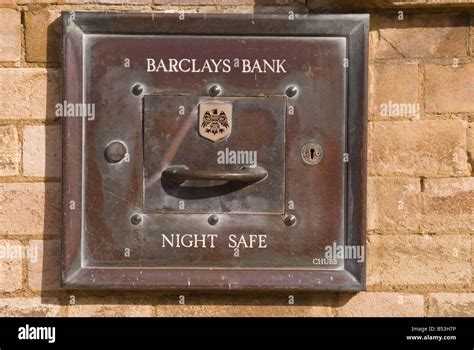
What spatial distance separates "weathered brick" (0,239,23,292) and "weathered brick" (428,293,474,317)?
1.70 meters

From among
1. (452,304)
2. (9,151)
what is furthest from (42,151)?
(452,304)

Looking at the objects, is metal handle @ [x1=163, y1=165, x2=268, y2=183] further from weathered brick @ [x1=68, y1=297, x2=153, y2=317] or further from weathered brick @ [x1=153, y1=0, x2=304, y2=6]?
weathered brick @ [x1=153, y1=0, x2=304, y2=6]

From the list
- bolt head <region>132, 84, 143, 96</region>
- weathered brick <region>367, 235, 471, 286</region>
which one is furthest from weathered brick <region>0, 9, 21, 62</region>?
weathered brick <region>367, 235, 471, 286</region>

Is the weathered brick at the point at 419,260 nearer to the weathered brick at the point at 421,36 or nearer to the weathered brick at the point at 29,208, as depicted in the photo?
the weathered brick at the point at 421,36

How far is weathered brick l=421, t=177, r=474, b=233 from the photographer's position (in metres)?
3.13

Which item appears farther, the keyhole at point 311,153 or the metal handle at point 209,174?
the keyhole at point 311,153

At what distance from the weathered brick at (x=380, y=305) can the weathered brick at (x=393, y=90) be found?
74 cm

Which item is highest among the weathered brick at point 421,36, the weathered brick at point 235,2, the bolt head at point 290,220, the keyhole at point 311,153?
the weathered brick at point 235,2

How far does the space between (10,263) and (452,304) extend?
182 cm

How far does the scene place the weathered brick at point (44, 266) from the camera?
10.4 feet

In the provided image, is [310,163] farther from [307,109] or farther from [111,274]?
[111,274]

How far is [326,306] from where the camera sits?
316 centimetres

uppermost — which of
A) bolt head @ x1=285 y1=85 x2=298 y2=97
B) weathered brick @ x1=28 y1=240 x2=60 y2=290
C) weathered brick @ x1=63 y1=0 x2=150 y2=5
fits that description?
weathered brick @ x1=63 y1=0 x2=150 y2=5

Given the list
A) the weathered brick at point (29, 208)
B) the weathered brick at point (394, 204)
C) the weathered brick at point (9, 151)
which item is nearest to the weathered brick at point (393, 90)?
the weathered brick at point (394, 204)
